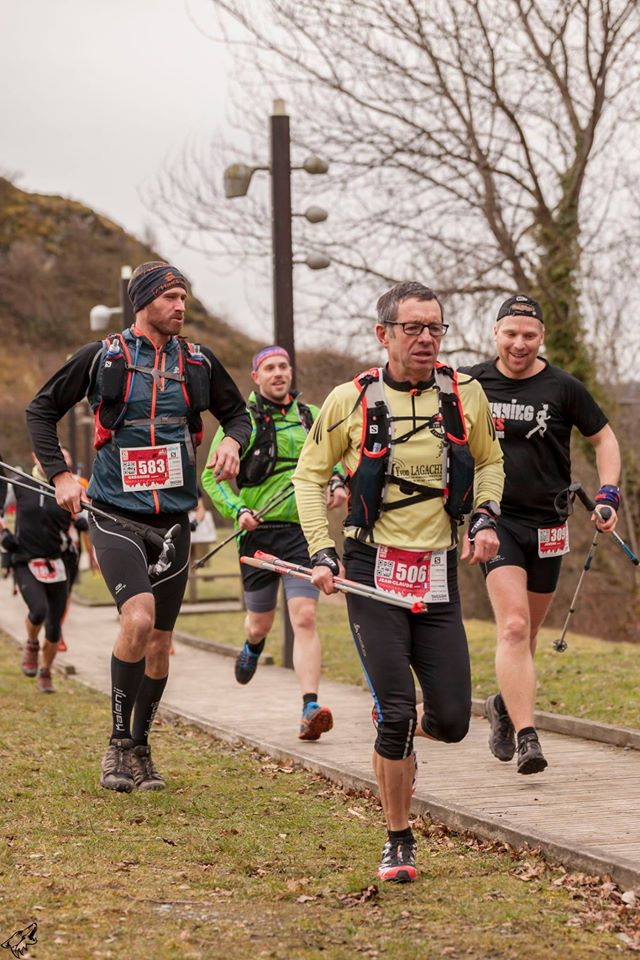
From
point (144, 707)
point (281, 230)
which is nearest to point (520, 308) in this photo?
point (144, 707)

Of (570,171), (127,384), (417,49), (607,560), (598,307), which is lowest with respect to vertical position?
(607,560)

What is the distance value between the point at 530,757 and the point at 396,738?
4.90 ft

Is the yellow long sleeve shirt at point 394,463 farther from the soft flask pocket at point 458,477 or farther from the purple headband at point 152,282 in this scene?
the purple headband at point 152,282

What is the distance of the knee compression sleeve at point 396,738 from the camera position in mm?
5660

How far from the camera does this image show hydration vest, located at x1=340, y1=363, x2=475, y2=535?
18.9ft

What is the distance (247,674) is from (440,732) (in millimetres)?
4440

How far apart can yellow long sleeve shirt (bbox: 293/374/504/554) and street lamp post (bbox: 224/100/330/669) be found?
8445 millimetres

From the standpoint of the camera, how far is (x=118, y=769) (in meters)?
7.48

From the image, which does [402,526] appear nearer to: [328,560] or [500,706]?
[328,560]

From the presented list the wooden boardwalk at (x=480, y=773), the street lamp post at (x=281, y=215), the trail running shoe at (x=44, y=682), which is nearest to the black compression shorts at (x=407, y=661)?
the wooden boardwalk at (x=480, y=773)

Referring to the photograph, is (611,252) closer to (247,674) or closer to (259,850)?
(247,674)

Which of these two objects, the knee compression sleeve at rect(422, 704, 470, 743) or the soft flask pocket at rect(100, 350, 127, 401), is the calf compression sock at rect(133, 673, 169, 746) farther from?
the knee compression sleeve at rect(422, 704, 470, 743)

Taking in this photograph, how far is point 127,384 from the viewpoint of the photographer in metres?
7.20

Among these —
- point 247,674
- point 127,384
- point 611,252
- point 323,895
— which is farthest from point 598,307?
point 323,895
